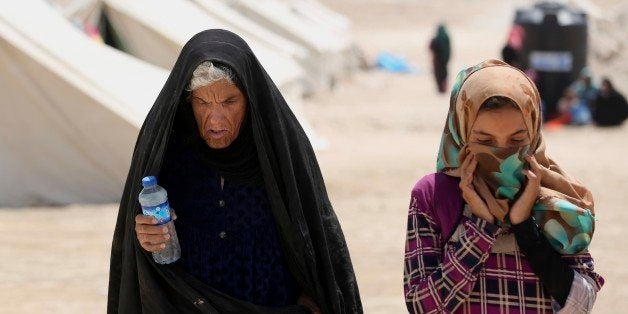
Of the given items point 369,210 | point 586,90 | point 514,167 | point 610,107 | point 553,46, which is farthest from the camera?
point 553,46

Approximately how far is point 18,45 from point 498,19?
30.5m

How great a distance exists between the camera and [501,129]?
237cm

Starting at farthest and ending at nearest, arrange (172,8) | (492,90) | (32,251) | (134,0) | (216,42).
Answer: (172,8)
(134,0)
(32,251)
(216,42)
(492,90)

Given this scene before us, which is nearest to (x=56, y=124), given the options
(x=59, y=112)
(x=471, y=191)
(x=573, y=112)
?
(x=59, y=112)

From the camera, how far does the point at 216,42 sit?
2.55 metres

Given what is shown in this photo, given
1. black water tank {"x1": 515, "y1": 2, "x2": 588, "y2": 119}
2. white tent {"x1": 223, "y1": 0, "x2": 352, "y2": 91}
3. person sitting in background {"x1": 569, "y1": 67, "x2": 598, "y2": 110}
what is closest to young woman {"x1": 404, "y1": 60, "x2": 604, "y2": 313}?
person sitting in background {"x1": 569, "y1": 67, "x2": 598, "y2": 110}

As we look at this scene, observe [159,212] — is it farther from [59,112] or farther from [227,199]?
[59,112]

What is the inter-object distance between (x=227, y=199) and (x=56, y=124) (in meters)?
4.92

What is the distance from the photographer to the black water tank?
14609 millimetres

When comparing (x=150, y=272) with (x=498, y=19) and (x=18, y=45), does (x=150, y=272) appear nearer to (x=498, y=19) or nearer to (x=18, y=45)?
(x=18, y=45)

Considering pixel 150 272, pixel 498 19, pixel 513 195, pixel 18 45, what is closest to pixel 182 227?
pixel 150 272

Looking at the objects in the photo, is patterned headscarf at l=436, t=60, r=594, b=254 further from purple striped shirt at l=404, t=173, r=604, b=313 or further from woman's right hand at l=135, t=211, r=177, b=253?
woman's right hand at l=135, t=211, r=177, b=253

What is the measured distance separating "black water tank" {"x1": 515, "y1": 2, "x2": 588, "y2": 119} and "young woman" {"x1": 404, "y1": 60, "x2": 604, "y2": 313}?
40.5ft

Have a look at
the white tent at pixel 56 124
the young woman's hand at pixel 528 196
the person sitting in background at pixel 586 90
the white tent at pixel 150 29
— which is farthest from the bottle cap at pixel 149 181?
the person sitting in background at pixel 586 90
